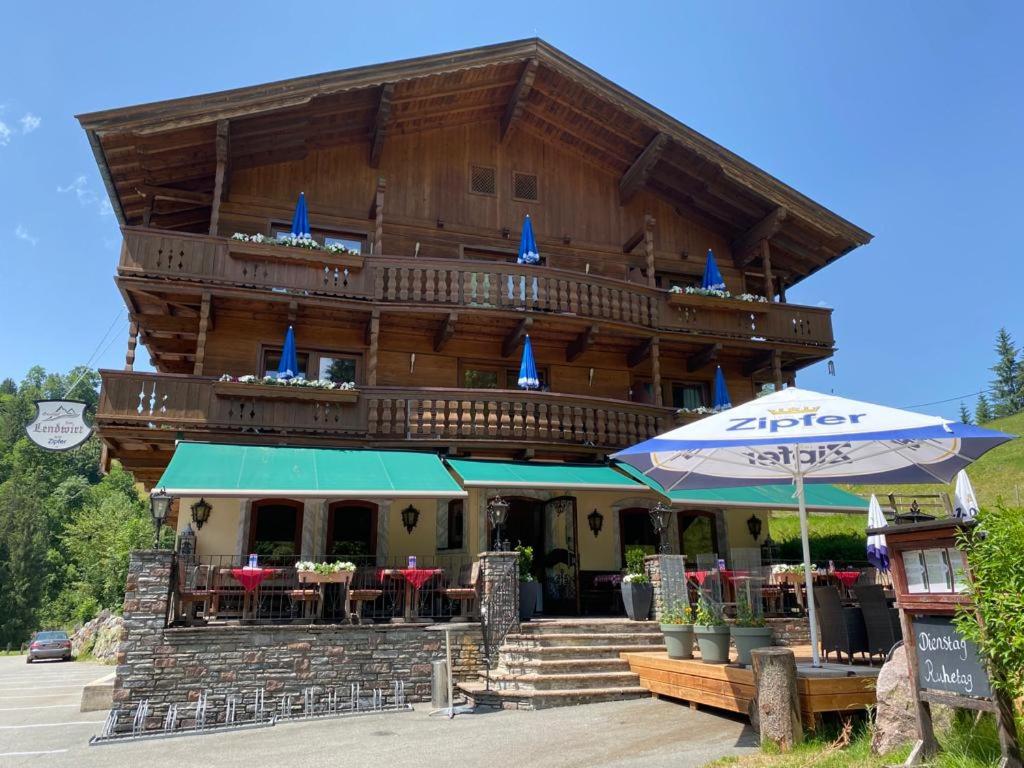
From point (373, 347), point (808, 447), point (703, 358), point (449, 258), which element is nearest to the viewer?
point (808, 447)

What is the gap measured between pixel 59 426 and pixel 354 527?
632cm

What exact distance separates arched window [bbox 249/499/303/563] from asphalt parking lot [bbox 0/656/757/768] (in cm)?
459

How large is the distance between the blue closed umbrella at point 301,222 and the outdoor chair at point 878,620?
1317 centimetres

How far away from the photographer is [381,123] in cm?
1770

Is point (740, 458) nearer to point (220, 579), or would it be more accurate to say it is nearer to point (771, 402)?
point (771, 402)

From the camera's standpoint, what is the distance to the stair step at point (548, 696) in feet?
35.1

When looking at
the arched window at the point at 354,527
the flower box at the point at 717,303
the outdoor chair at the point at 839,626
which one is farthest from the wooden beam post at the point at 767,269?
the arched window at the point at 354,527

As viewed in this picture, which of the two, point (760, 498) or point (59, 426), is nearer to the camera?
point (59, 426)

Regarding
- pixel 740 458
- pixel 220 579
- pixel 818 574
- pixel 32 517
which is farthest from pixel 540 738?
pixel 32 517

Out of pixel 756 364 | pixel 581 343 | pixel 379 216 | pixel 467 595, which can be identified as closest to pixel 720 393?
pixel 756 364

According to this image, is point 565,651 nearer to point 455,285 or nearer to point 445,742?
point 445,742

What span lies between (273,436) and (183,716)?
5.83 m

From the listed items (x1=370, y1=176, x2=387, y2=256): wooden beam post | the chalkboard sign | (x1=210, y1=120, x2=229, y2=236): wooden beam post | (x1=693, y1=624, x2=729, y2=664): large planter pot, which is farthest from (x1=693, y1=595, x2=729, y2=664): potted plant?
(x1=210, y1=120, x2=229, y2=236): wooden beam post

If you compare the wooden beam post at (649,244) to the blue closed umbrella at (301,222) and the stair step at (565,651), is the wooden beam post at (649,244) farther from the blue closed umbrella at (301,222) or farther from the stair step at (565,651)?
the stair step at (565,651)
